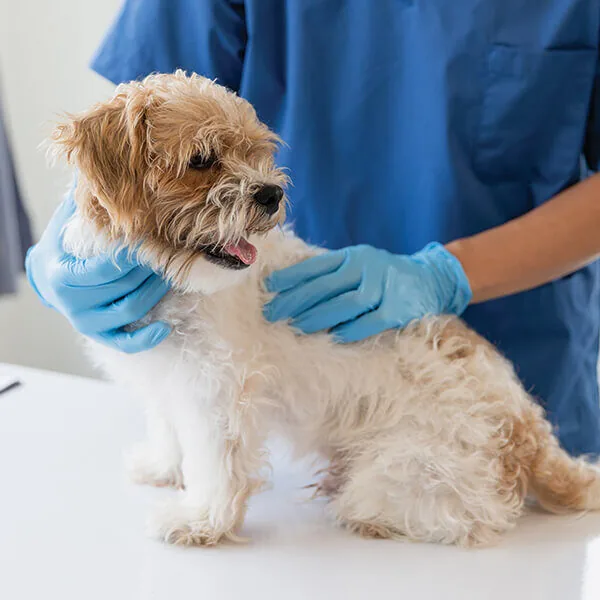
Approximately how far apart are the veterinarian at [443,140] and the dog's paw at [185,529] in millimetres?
539

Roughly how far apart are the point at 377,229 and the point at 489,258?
1.14 feet

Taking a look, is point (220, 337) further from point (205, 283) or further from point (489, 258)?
point (489, 258)

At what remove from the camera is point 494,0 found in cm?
172

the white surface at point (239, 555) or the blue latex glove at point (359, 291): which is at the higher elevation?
the blue latex glove at point (359, 291)

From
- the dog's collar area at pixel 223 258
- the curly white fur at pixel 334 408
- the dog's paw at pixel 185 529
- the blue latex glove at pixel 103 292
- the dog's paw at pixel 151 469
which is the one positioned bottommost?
the dog's paw at pixel 151 469

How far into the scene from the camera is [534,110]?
177 centimetres

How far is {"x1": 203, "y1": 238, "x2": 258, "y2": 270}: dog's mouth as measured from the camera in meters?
1.28

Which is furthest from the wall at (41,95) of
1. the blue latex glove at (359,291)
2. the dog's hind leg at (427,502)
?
the dog's hind leg at (427,502)


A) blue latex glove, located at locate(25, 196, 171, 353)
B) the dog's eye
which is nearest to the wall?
blue latex glove, located at locate(25, 196, 171, 353)

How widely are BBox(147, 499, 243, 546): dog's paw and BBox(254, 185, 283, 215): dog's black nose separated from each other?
0.60 m

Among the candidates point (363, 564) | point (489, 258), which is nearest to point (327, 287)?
point (489, 258)

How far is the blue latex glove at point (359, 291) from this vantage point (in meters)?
1.51

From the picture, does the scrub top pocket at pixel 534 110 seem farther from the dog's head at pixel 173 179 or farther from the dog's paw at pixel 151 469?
the dog's paw at pixel 151 469

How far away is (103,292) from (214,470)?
0.41 m
